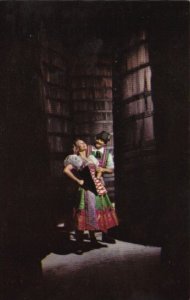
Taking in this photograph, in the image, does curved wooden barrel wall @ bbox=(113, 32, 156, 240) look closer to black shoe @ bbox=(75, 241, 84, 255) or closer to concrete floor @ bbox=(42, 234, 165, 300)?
concrete floor @ bbox=(42, 234, 165, 300)

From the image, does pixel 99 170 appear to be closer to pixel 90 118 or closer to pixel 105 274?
pixel 90 118

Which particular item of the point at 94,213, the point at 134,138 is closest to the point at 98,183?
the point at 94,213

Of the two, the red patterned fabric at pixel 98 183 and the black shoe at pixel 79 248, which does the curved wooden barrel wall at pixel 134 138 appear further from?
the black shoe at pixel 79 248

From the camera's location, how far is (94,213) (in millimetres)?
2930

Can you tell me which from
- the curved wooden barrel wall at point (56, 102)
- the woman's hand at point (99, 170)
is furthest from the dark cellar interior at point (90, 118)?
the woman's hand at point (99, 170)

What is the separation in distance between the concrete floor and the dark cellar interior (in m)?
0.08

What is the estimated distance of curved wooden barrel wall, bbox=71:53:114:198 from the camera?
113 inches

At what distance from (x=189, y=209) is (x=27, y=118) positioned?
4.61 ft

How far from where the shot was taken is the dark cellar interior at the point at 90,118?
285cm

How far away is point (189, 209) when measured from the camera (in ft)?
9.75

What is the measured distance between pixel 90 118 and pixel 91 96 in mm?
166

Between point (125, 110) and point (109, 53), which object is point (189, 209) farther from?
point (109, 53)

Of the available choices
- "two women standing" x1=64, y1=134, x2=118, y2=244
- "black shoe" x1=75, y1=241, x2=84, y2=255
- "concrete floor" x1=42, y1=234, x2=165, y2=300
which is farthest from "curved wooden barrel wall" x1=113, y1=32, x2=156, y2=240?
"black shoe" x1=75, y1=241, x2=84, y2=255

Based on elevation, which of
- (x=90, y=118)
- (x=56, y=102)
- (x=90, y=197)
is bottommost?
(x=90, y=197)
